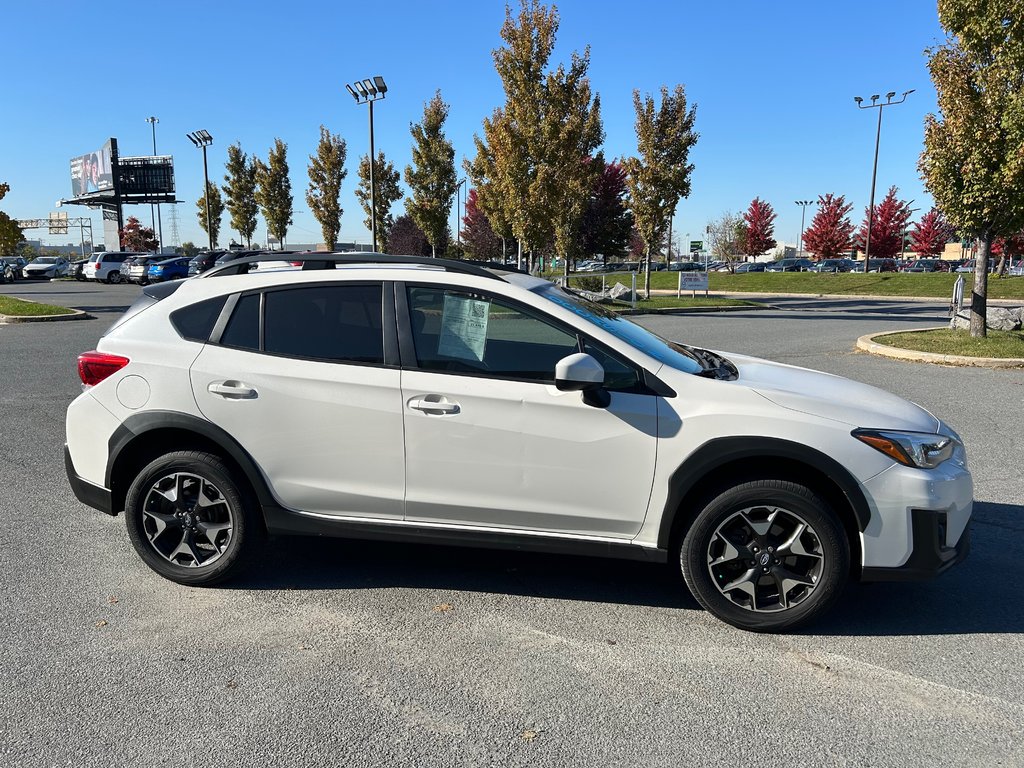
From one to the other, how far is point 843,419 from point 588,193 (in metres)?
22.4

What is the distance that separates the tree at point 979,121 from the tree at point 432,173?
65.1ft

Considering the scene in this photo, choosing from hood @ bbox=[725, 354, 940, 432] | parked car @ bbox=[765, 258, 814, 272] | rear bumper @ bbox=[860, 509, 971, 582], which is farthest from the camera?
parked car @ bbox=[765, 258, 814, 272]

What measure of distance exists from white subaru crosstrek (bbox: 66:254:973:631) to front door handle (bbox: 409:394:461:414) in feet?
0.04

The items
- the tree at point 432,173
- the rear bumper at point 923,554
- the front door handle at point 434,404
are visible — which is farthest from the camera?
the tree at point 432,173

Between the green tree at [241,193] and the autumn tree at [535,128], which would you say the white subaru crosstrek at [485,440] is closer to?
the autumn tree at [535,128]

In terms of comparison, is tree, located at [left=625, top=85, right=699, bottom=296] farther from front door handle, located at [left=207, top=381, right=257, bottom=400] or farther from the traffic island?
front door handle, located at [left=207, top=381, right=257, bottom=400]

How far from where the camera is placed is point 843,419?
3459 millimetres

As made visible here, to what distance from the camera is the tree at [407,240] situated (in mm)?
52344

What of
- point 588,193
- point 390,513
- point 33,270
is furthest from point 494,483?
point 33,270

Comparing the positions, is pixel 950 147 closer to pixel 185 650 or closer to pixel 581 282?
pixel 185 650

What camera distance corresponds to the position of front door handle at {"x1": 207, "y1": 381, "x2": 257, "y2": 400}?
3840 millimetres

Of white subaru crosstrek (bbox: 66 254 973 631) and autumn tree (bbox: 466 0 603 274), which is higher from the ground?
autumn tree (bbox: 466 0 603 274)

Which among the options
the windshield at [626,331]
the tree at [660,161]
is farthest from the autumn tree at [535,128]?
the windshield at [626,331]

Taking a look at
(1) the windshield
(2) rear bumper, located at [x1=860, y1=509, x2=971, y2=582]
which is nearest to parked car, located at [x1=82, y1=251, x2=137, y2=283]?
(1) the windshield
